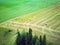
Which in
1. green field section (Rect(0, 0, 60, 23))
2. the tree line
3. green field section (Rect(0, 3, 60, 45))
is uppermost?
green field section (Rect(0, 0, 60, 23))

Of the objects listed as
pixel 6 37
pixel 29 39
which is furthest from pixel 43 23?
pixel 6 37

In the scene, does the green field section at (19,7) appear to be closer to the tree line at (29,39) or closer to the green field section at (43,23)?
the green field section at (43,23)

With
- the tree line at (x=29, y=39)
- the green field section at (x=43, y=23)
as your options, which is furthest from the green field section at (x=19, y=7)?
the tree line at (x=29, y=39)

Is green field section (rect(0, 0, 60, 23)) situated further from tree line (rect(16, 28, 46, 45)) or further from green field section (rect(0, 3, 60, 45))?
tree line (rect(16, 28, 46, 45))

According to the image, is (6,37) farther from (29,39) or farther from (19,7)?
(19,7)

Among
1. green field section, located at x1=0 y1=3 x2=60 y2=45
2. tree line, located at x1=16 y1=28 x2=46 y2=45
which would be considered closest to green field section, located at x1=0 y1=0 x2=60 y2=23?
green field section, located at x1=0 y1=3 x2=60 y2=45

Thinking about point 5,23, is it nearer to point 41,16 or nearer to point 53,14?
point 41,16
